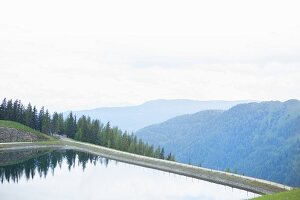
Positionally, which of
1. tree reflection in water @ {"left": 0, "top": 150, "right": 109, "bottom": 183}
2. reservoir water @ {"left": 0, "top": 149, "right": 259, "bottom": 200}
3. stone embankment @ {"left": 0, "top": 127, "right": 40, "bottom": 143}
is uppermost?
stone embankment @ {"left": 0, "top": 127, "right": 40, "bottom": 143}

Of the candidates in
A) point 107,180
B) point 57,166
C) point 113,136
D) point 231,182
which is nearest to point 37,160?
point 57,166

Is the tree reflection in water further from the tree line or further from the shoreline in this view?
the tree line

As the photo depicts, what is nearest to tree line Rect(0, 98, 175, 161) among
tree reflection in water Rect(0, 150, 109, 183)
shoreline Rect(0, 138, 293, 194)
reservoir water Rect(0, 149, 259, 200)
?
shoreline Rect(0, 138, 293, 194)

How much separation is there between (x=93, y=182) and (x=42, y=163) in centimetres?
3236

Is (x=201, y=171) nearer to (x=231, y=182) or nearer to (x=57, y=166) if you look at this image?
(x=231, y=182)

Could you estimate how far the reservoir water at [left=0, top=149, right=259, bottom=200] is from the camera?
7731cm

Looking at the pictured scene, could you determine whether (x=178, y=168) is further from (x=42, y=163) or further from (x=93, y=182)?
(x=42, y=163)

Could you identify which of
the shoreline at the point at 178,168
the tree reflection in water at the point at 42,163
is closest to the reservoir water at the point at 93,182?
the tree reflection in water at the point at 42,163

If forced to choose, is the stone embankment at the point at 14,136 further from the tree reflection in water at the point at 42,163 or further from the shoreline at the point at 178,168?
the tree reflection in water at the point at 42,163

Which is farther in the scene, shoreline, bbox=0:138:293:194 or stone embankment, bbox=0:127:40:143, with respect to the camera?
stone embankment, bbox=0:127:40:143

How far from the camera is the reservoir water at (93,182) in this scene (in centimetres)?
7731

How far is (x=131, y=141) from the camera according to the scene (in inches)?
6457

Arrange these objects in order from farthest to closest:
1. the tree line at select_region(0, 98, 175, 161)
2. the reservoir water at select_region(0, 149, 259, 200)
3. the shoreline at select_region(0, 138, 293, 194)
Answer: the tree line at select_region(0, 98, 175, 161) < the shoreline at select_region(0, 138, 293, 194) < the reservoir water at select_region(0, 149, 259, 200)

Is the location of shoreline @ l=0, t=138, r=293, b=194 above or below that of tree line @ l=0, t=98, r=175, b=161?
below
